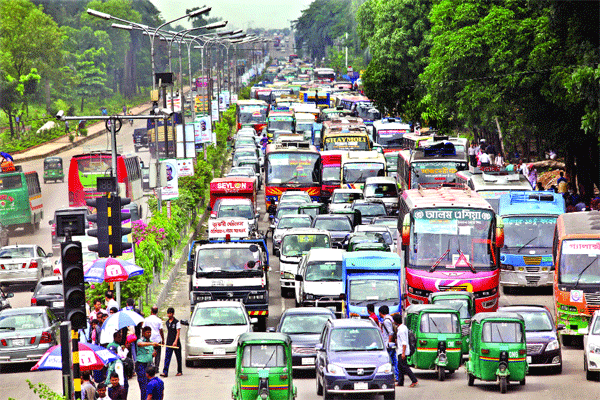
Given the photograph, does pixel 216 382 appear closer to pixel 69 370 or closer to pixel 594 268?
pixel 69 370

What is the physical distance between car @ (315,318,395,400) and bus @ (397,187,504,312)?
5.68 meters

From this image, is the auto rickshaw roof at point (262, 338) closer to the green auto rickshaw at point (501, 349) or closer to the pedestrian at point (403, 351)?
the pedestrian at point (403, 351)

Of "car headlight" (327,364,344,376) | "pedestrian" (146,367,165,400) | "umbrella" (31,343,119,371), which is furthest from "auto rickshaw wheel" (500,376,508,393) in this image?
"umbrella" (31,343,119,371)

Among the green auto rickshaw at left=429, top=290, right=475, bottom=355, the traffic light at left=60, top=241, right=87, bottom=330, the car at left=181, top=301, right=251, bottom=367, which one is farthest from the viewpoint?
the green auto rickshaw at left=429, top=290, right=475, bottom=355

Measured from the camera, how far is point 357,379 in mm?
18047

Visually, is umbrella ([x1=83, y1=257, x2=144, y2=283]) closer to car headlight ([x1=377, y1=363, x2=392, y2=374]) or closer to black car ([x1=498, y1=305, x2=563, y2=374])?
car headlight ([x1=377, y1=363, x2=392, y2=374])

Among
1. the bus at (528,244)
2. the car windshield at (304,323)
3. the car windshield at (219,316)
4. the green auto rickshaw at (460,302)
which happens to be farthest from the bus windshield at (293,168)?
the car windshield at (304,323)

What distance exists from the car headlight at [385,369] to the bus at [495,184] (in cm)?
1625

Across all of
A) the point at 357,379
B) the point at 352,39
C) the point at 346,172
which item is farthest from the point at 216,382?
the point at 352,39

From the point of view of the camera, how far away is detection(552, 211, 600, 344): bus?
2364 cm

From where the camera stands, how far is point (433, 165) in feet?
134

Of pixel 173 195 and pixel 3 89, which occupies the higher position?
pixel 3 89

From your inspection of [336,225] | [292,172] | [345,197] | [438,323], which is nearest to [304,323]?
[438,323]

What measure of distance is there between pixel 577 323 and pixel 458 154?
1880 centimetres
